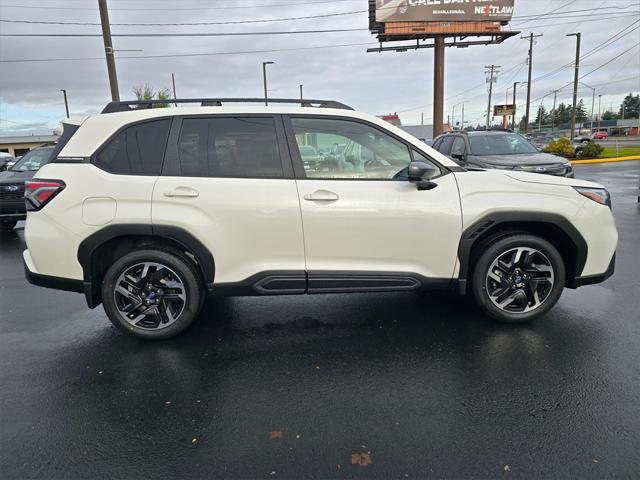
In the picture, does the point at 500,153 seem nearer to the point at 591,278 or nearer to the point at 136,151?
the point at 591,278

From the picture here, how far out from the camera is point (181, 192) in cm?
360

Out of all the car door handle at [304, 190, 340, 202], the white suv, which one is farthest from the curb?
the car door handle at [304, 190, 340, 202]

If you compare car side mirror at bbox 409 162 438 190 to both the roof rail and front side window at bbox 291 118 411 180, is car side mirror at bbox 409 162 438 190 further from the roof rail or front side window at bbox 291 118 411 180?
the roof rail

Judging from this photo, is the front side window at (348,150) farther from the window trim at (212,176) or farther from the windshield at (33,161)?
the windshield at (33,161)

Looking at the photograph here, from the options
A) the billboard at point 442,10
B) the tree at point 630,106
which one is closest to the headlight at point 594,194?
the billboard at point 442,10

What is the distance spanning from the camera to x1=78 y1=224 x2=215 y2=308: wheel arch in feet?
11.8

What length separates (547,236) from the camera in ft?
13.4

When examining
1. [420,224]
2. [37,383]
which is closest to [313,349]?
[420,224]

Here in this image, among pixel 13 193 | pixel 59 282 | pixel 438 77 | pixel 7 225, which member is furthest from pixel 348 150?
pixel 438 77

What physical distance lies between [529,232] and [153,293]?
10.6ft

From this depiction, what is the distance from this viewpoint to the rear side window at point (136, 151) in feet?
12.0

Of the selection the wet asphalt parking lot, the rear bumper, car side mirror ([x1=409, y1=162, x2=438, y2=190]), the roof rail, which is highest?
the roof rail

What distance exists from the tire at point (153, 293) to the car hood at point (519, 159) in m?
7.88

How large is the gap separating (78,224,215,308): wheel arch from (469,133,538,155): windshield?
8496 millimetres
